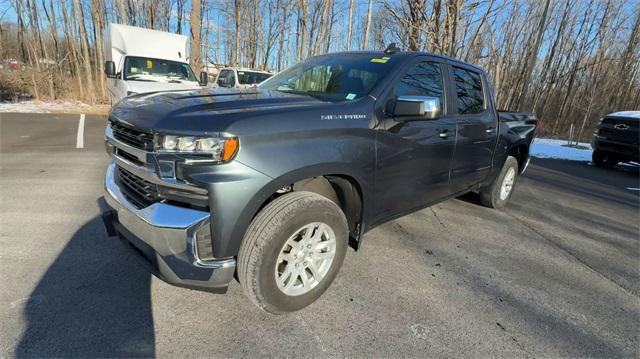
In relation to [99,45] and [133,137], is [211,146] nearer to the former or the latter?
[133,137]

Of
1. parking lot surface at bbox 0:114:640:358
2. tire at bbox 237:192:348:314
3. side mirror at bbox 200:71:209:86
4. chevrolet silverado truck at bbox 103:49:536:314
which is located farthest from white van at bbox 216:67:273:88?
tire at bbox 237:192:348:314

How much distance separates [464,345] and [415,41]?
38.6 feet

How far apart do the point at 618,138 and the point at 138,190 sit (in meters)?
11.8

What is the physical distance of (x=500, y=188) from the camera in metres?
5.00

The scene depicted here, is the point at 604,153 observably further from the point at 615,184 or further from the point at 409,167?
the point at 409,167

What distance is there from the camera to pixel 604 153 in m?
10.1

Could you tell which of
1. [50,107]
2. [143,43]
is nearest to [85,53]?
[50,107]

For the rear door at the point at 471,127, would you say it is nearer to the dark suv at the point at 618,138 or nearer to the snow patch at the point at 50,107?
the dark suv at the point at 618,138

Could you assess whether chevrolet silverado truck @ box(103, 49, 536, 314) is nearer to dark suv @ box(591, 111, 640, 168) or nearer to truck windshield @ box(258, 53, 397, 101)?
truck windshield @ box(258, 53, 397, 101)

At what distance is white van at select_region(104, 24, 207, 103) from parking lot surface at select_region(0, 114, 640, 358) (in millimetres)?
6096

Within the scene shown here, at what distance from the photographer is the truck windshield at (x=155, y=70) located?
10.2 m

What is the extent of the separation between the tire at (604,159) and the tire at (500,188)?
7.16 metres

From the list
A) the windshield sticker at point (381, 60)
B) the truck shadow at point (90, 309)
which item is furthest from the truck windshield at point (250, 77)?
the truck shadow at point (90, 309)

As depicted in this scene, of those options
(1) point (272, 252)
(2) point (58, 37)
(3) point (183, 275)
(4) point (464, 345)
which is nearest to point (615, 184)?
(4) point (464, 345)
